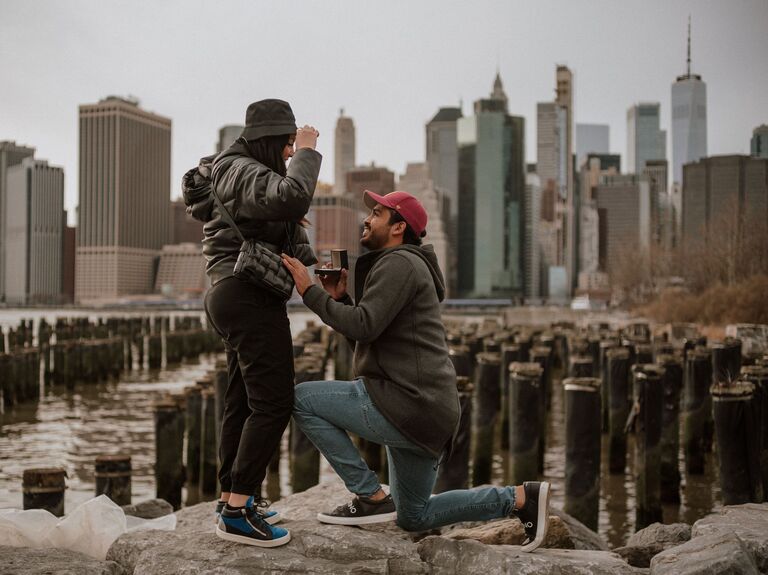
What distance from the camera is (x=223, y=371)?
40.5ft

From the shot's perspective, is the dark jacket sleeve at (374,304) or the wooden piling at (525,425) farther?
the wooden piling at (525,425)

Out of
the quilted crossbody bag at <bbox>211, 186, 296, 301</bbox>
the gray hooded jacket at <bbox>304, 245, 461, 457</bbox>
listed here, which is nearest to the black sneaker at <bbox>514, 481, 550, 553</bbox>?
the gray hooded jacket at <bbox>304, 245, 461, 457</bbox>

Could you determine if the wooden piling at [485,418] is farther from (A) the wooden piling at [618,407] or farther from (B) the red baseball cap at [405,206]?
(B) the red baseball cap at [405,206]

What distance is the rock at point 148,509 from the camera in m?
7.52

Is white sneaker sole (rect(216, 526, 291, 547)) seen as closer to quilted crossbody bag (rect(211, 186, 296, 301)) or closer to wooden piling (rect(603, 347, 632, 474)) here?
quilted crossbody bag (rect(211, 186, 296, 301))

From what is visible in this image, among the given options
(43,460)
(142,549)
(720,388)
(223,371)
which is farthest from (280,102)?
(43,460)

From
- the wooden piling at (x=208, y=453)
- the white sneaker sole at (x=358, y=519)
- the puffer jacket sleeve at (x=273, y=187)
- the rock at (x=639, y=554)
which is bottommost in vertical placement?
the wooden piling at (x=208, y=453)

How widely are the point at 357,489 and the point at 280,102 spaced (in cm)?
218

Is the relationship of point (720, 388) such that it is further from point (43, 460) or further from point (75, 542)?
point (43, 460)

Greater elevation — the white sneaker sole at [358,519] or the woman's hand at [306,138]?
the woman's hand at [306,138]

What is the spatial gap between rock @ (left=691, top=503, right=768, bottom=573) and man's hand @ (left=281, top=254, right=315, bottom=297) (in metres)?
2.76

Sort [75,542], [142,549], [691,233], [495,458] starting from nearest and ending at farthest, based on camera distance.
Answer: [142,549] < [75,542] < [495,458] < [691,233]

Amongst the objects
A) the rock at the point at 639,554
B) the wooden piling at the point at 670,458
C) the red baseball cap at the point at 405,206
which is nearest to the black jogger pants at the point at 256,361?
the red baseball cap at the point at 405,206

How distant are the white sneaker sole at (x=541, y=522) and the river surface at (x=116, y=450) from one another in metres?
5.04
